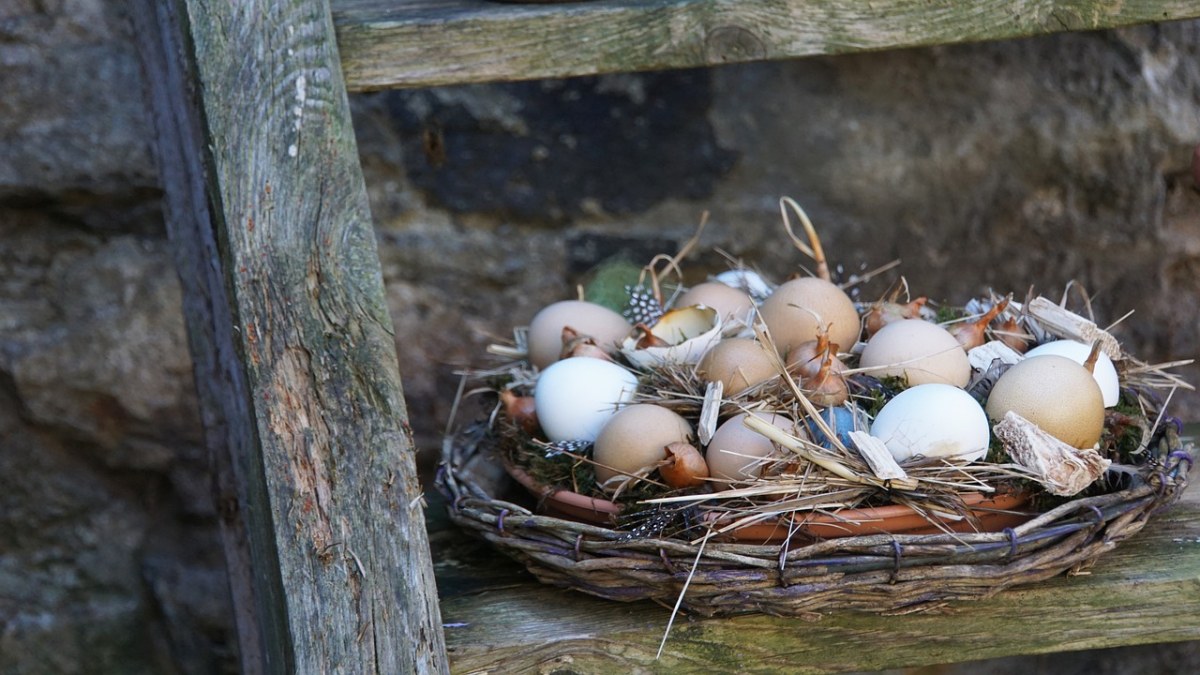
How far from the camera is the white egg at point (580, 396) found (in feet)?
3.49

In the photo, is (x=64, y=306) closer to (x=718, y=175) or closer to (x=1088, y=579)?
(x=718, y=175)

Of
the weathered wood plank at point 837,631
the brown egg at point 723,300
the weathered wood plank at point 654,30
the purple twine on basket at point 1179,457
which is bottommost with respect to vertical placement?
the weathered wood plank at point 837,631

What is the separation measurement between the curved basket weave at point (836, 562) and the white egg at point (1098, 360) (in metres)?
0.13

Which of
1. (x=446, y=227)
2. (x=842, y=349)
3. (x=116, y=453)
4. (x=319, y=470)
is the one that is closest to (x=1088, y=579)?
(x=842, y=349)

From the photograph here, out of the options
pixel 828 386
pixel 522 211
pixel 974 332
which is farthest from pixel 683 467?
pixel 522 211

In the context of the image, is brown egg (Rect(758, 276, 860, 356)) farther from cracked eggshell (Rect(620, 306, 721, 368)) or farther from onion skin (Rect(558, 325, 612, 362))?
onion skin (Rect(558, 325, 612, 362))

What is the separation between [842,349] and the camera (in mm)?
1109

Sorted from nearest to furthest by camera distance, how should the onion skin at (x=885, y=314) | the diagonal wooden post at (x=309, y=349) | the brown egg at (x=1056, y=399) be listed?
the diagonal wooden post at (x=309, y=349) < the brown egg at (x=1056, y=399) < the onion skin at (x=885, y=314)

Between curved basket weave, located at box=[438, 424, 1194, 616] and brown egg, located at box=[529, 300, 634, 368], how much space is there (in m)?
0.30

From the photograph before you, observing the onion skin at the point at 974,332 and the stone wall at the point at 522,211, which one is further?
the stone wall at the point at 522,211

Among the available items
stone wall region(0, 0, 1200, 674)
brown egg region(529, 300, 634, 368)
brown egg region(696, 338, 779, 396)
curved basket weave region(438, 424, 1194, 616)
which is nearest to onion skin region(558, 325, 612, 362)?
brown egg region(529, 300, 634, 368)

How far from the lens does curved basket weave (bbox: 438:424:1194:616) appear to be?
34.7 inches

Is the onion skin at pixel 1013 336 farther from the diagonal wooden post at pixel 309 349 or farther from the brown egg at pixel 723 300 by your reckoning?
the diagonal wooden post at pixel 309 349

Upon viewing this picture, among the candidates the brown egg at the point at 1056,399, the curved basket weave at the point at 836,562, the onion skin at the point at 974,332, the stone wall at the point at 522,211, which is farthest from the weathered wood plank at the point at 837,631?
the stone wall at the point at 522,211
